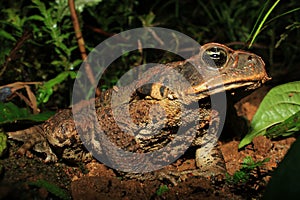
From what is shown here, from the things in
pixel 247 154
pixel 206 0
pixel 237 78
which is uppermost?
pixel 206 0

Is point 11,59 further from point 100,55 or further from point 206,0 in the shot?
point 206,0

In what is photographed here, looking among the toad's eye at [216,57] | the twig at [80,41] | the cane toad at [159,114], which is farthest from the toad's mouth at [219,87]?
the twig at [80,41]

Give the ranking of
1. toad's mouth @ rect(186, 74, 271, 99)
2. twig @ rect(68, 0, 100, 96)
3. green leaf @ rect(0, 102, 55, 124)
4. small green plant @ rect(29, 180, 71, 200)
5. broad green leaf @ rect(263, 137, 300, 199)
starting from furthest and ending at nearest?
twig @ rect(68, 0, 100, 96)
green leaf @ rect(0, 102, 55, 124)
toad's mouth @ rect(186, 74, 271, 99)
small green plant @ rect(29, 180, 71, 200)
broad green leaf @ rect(263, 137, 300, 199)

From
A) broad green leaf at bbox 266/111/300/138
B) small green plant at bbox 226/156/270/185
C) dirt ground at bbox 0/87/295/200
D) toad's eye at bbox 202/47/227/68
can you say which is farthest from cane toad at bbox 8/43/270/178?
broad green leaf at bbox 266/111/300/138

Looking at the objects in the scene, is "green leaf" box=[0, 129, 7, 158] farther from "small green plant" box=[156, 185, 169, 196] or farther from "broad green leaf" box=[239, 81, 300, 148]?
"broad green leaf" box=[239, 81, 300, 148]

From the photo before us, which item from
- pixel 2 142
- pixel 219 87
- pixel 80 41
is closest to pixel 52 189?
pixel 2 142

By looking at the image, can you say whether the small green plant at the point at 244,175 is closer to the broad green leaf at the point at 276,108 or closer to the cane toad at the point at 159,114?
the cane toad at the point at 159,114

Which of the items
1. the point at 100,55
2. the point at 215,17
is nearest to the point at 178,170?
the point at 100,55
